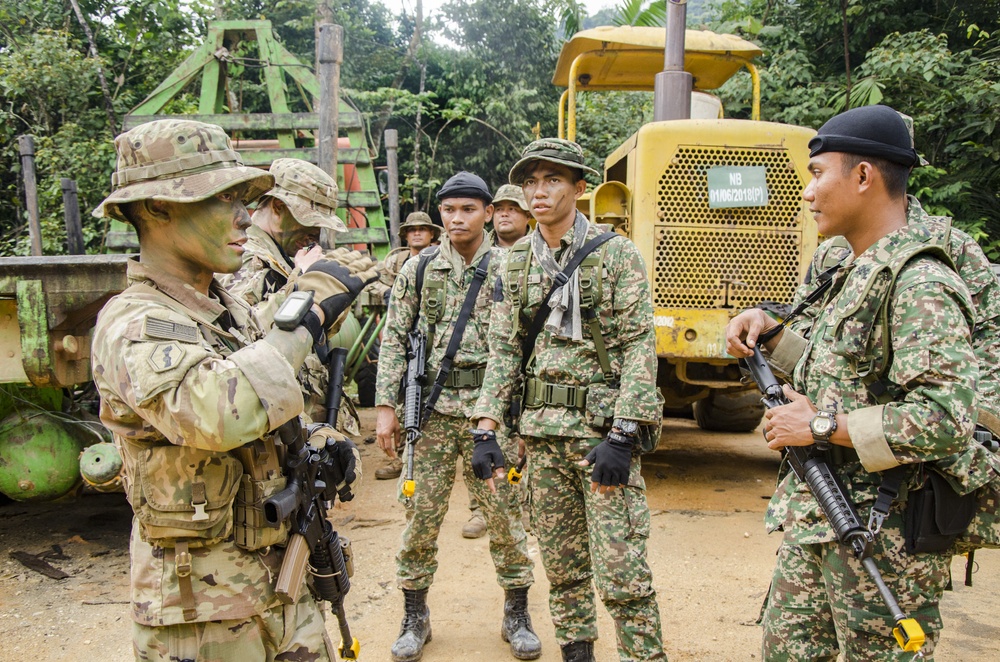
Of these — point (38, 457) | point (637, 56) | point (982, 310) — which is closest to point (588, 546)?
point (982, 310)

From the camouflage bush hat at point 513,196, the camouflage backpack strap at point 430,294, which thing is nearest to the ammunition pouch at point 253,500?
the camouflage backpack strap at point 430,294

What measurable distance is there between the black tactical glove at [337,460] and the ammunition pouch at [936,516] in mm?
1469

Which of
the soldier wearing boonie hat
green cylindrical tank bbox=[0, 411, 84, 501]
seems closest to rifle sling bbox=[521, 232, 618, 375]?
the soldier wearing boonie hat

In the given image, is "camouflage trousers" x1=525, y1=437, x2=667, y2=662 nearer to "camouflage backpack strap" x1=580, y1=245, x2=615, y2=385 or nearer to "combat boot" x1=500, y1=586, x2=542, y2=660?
"camouflage backpack strap" x1=580, y1=245, x2=615, y2=385

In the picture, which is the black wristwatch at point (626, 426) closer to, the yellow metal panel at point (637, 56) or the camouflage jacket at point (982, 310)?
the camouflage jacket at point (982, 310)

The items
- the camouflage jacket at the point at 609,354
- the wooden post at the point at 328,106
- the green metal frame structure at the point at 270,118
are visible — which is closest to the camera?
the camouflage jacket at the point at 609,354

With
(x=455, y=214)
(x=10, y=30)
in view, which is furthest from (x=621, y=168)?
(x=10, y=30)

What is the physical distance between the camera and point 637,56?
5750 millimetres

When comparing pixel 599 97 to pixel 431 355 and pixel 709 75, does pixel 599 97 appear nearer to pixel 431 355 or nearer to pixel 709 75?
pixel 709 75

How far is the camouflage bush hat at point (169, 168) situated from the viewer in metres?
1.80

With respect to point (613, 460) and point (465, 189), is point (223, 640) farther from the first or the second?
point (465, 189)

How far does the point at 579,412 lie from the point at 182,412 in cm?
157

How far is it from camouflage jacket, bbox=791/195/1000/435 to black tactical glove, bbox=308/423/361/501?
1.53 meters

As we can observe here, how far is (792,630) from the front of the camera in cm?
217
